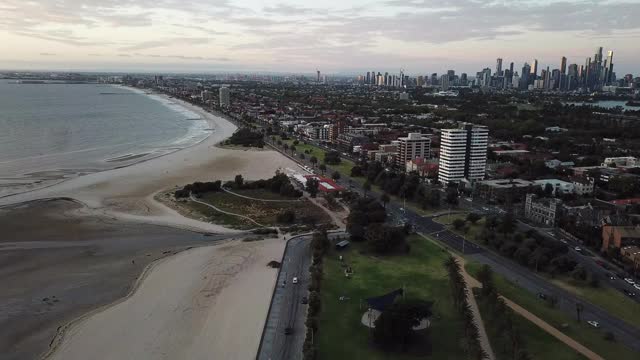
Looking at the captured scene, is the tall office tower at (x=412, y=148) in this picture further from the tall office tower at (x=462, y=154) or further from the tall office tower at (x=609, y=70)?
the tall office tower at (x=609, y=70)

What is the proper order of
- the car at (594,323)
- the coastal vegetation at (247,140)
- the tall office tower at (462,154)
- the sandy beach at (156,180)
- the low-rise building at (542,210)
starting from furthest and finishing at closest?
1. the coastal vegetation at (247,140)
2. the tall office tower at (462,154)
3. the sandy beach at (156,180)
4. the low-rise building at (542,210)
5. the car at (594,323)

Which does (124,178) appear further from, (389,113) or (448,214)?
(389,113)

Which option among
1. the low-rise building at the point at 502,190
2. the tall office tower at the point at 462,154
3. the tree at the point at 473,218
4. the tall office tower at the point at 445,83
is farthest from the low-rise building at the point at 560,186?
the tall office tower at the point at 445,83

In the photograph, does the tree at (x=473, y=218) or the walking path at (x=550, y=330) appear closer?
the walking path at (x=550, y=330)

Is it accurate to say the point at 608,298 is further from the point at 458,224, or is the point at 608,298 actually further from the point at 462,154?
the point at 462,154

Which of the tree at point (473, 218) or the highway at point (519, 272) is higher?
the tree at point (473, 218)
